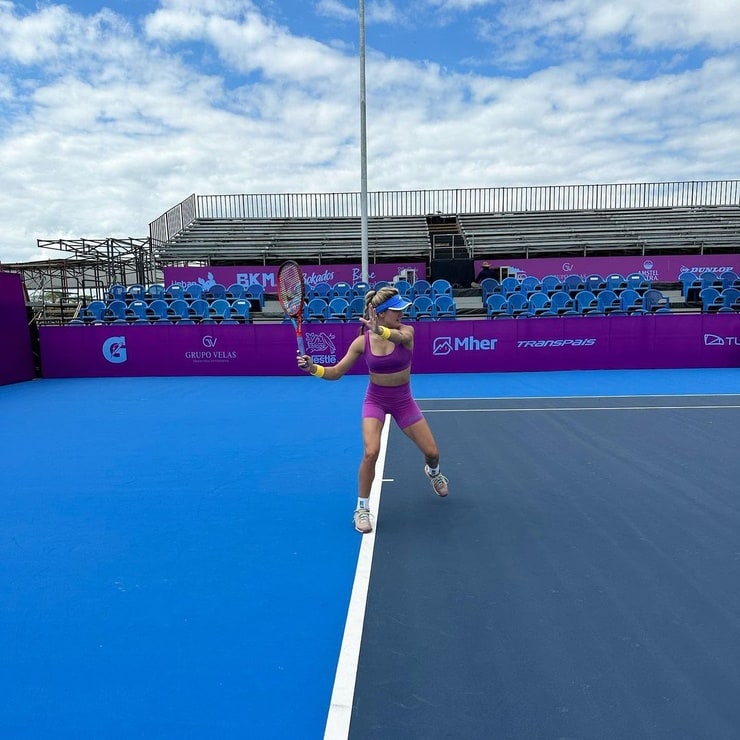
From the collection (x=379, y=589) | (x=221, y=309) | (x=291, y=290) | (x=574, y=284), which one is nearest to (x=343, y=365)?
(x=291, y=290)

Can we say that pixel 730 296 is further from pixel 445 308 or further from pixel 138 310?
pixel 138 310

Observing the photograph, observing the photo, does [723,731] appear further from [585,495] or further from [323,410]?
[323,410]

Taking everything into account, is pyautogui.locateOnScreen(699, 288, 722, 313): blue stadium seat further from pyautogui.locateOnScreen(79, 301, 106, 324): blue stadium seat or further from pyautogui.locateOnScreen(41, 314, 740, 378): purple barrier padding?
pyautogui.locateOnScreen(79, 301, 106, 324): blue stadium seat

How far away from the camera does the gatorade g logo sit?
14453 mm

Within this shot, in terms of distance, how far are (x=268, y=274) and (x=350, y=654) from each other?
790 inches


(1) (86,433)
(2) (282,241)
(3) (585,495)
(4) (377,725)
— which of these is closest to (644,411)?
(3) (585,495)

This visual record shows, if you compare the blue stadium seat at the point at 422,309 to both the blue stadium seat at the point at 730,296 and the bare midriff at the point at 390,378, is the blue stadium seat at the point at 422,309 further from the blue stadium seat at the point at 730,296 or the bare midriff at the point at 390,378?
the bare midriff at the point at 390,378

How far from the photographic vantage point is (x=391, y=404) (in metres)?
4.82

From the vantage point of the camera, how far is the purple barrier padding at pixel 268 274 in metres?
21.9

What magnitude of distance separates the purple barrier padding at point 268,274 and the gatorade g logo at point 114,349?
306 inches

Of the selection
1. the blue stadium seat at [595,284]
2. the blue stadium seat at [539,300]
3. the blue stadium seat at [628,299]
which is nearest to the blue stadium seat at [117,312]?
the blue stadium seat at [539,300]

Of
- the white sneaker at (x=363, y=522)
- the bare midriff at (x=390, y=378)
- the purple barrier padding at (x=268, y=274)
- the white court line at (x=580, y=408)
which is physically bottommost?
the white court line at (x=580, y=408)

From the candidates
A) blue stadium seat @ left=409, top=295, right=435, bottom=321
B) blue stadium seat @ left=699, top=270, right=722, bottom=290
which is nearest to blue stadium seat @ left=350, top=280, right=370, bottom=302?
blue stadium seat @ left=409, top=295, right=435, bottom=321

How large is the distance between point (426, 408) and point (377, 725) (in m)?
7.51
